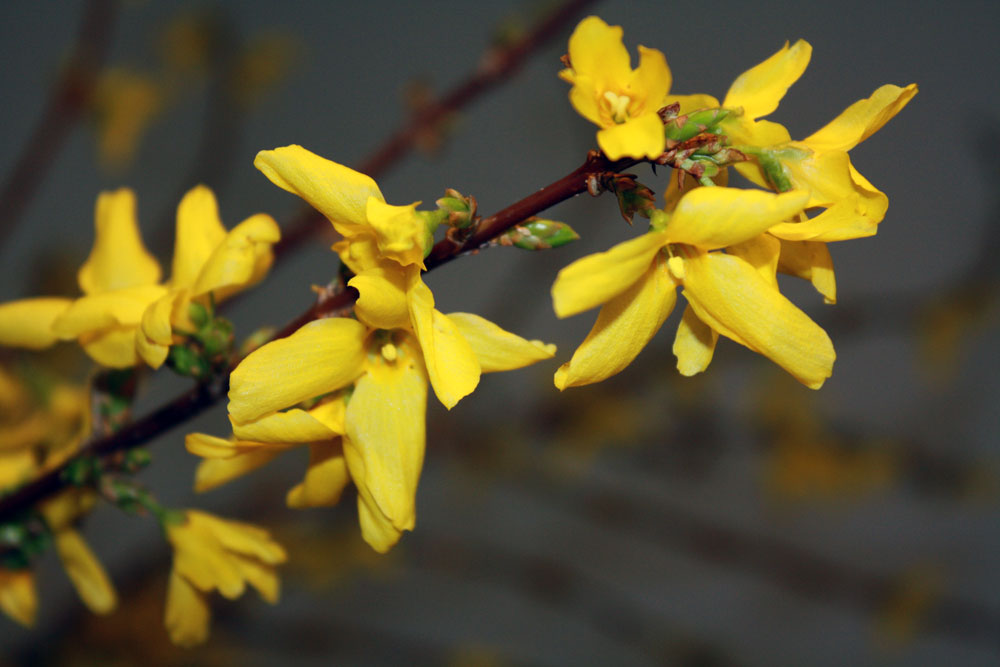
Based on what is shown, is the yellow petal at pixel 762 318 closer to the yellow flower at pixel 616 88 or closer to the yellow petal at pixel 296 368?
the yellow flower at pixel 616 88

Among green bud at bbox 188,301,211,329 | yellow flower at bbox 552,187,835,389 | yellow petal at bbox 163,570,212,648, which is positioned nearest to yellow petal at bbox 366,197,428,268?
yellow flower at bbox 552,187,835,389

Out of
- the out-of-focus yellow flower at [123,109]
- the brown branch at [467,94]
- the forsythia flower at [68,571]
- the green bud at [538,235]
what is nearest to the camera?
the green bud at [538,235]

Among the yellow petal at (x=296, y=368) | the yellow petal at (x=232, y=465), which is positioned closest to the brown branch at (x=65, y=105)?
the yellow petal at (x=232, y=465)

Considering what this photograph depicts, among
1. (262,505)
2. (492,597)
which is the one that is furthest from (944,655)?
(262,505)

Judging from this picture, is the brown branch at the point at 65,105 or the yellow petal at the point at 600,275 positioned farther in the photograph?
the brown branch at the point at 65,105

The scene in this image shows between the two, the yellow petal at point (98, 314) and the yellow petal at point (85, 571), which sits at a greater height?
the yellow petal at point (98, 314)

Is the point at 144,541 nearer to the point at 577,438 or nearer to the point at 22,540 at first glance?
the point at 577,438

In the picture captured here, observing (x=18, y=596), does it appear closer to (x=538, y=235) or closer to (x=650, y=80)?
(x=538, y=235)

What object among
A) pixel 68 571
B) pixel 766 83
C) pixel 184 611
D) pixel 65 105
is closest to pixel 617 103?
pixel 766 83
